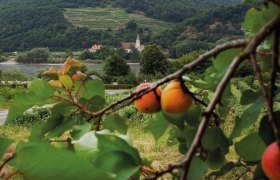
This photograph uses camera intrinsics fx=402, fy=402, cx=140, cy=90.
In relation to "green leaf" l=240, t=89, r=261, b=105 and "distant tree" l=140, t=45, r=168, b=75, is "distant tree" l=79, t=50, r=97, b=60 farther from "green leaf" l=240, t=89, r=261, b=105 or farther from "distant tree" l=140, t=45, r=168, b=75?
"green leaf" l=240, t=89, r=261, b=105

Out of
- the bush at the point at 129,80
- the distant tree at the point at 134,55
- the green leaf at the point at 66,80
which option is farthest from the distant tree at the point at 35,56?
the green leaf at the point at 66,80

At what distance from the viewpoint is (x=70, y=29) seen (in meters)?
46.9

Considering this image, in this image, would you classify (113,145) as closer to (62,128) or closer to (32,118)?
(62,128)

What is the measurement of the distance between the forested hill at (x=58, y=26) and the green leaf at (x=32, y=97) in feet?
141

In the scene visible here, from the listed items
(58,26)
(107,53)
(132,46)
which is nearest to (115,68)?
(107,53)

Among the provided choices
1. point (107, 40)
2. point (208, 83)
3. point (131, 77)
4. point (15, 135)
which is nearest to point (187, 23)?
point (107, 40)

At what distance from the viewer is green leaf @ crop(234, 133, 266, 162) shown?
1.83 feet

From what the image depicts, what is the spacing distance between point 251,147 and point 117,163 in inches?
10.0

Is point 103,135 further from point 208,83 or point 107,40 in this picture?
point 107,40

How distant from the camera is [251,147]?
22.3 inches

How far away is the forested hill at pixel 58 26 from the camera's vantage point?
45906mm

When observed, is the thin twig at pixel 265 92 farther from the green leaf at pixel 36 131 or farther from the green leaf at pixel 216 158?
the green leaf at pixel 36 131

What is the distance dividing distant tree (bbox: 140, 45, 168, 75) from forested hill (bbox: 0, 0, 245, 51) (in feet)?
49.5

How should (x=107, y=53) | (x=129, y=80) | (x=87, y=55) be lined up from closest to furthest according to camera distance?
(x=129, y=80), (x=87, y=55), (x=107, y=53)
